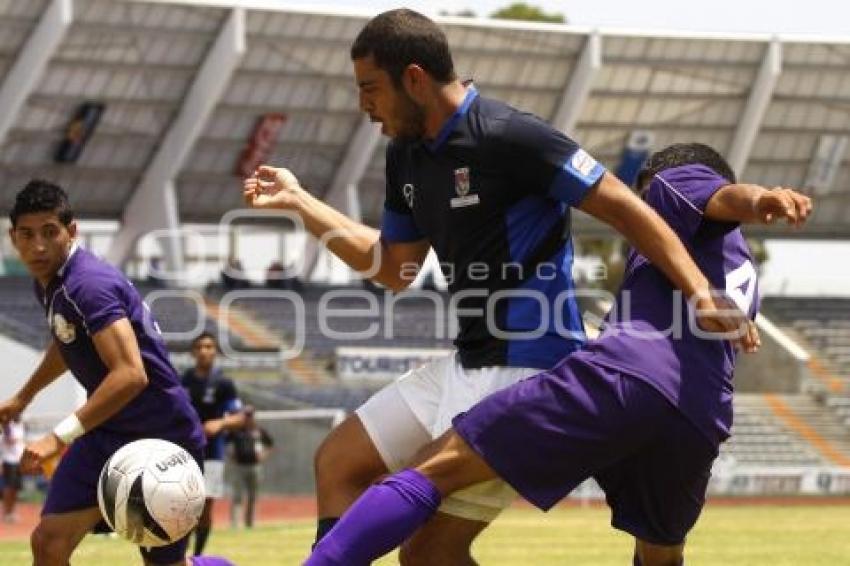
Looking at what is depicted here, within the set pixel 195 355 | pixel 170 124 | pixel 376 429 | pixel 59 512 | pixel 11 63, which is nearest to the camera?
pixel 376 429

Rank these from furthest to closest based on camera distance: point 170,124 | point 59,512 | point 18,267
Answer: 1. point 18,267
2. point 170,124
3. point 59,512

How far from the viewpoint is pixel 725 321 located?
283 inches

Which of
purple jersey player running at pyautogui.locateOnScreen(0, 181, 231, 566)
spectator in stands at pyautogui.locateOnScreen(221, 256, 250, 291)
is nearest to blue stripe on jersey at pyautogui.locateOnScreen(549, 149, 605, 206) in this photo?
purple jersey player running at pyautogui.locateOnScreen(0, 181, 231, 566)

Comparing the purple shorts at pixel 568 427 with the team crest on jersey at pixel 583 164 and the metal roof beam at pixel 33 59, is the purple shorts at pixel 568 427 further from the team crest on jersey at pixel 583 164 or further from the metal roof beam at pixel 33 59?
the metal roof beam at pixel 33 59

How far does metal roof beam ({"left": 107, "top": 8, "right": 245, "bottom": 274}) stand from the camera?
166ft

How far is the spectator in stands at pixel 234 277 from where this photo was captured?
5372 cm

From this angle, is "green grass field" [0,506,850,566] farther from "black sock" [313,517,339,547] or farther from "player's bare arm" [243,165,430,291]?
"black sock" [313,517,339,547]

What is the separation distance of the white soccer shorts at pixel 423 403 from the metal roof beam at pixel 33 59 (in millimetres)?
40295

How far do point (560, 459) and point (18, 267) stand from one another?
236 ft

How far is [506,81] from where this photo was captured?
55.8m

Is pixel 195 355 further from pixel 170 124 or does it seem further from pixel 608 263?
pixel 608 263

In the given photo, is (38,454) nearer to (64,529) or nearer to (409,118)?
(64,529)

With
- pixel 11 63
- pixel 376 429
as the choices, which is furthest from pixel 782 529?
pixel 11 63

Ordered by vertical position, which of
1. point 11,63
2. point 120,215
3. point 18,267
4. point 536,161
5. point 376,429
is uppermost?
point 536,161
